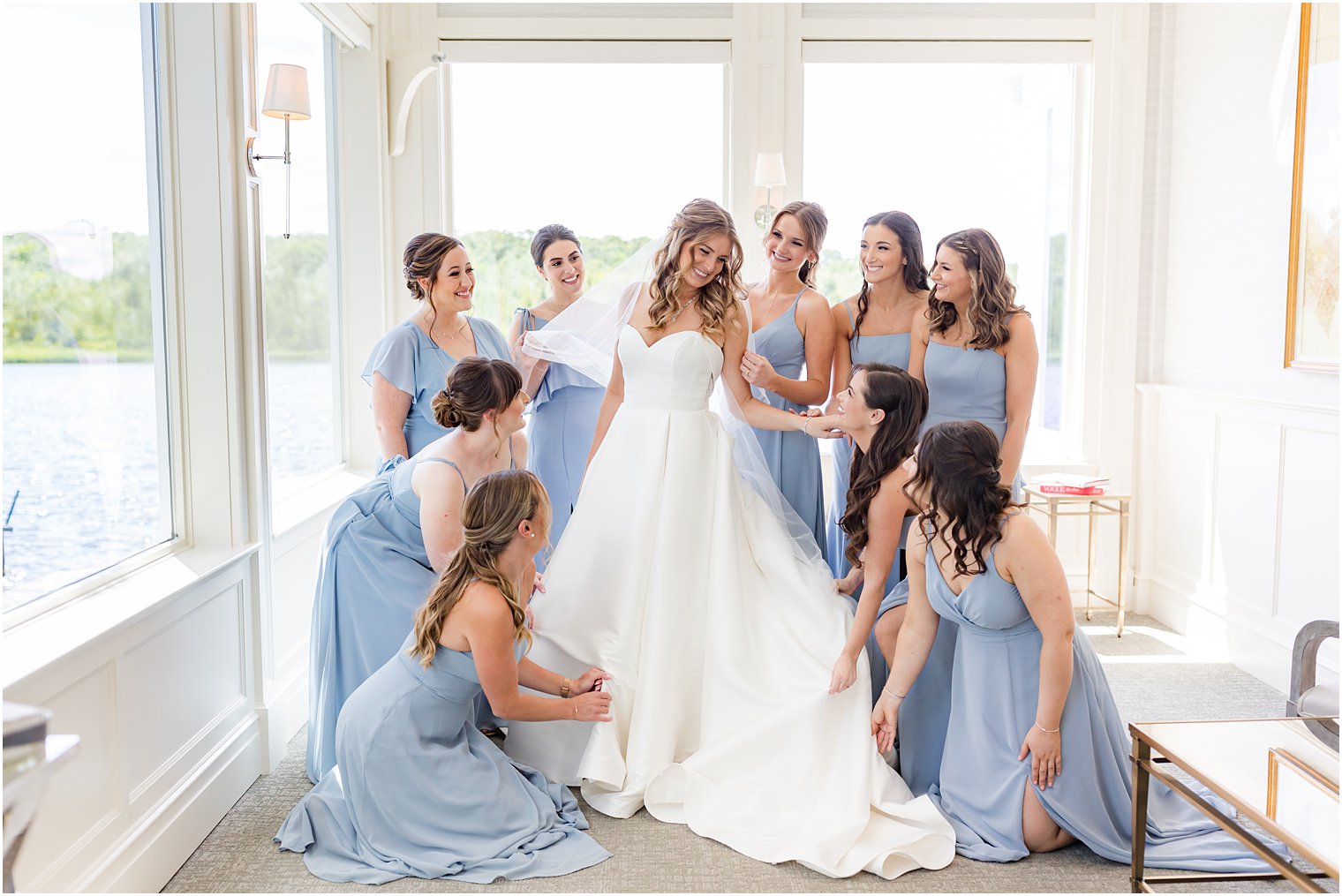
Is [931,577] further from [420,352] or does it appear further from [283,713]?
[283,713]

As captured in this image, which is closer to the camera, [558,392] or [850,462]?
[850,462]

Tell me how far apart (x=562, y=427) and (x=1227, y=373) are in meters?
2.79

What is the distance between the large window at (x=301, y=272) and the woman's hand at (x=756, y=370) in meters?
1.68

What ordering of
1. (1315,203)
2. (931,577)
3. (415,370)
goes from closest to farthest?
(931,577) → (415,370) → (1315,203)

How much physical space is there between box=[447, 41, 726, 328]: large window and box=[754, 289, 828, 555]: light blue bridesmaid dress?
193cm

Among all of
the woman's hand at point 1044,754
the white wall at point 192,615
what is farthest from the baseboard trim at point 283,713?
the woman's hand at point 1044,754

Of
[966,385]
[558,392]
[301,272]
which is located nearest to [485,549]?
[558,392]

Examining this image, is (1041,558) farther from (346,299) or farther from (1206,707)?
(346,299)

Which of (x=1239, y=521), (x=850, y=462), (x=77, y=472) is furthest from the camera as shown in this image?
(x=1239, y=521)

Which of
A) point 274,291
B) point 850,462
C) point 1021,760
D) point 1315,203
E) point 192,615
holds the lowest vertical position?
point 1021,760

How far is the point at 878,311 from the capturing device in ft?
11.5

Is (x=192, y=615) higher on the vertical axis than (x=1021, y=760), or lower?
higher

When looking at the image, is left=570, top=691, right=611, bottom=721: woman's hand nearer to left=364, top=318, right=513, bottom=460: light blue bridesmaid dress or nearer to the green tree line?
left=364, top=318, right=513, bottom=460: light blue bridesmaid dress

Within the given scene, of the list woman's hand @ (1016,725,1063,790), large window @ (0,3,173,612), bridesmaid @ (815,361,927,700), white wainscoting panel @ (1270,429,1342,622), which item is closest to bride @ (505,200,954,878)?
bridesmaid @ (815,361,927,700)
